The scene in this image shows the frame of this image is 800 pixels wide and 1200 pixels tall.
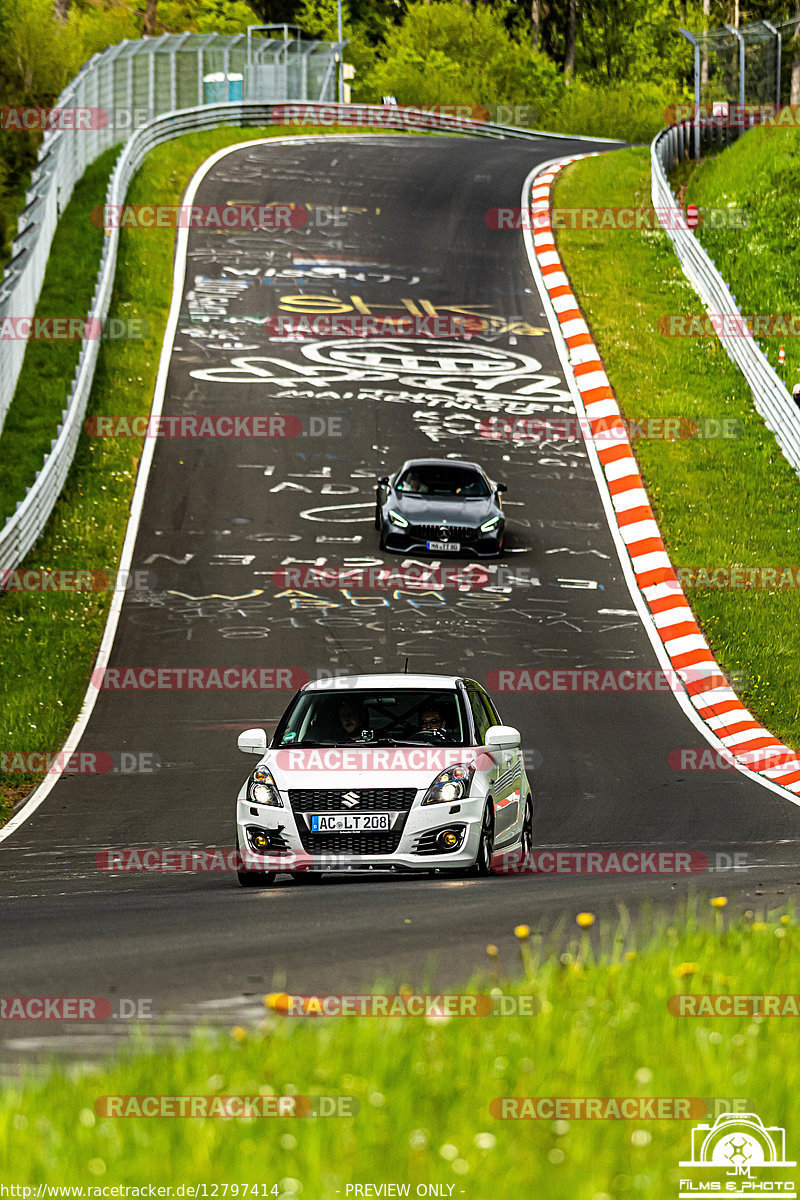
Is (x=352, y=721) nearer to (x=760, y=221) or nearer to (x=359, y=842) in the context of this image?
(x=359, y=842)

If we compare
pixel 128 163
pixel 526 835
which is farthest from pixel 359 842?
pixel 128 163

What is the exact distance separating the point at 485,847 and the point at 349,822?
3.28 feet

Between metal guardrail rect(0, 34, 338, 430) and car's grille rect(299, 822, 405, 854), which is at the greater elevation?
metal guardrail rect(0, 34, 338, 430)

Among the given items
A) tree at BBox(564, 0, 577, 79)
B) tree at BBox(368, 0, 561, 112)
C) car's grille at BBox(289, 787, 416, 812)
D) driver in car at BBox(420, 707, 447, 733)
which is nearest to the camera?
car's grille at BBox(289, 787, 416, 812)

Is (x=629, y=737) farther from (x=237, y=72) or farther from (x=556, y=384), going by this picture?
(x=237, y=72)

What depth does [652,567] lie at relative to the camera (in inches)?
901

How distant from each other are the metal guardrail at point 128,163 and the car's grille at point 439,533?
586 centimetres

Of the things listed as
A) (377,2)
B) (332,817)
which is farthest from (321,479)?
(377,2)

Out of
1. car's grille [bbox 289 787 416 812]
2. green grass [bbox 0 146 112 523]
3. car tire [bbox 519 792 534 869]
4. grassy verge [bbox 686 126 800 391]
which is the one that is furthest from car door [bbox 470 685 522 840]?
grassy verge [bbox 686 126 800 391]

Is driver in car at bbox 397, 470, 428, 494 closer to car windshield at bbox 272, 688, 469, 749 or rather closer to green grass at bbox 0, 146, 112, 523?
green grass at bbox 0, 146, 112, 523

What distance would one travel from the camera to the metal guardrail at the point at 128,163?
23.1 meters

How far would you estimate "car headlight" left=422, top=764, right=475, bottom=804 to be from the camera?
10.0 metres

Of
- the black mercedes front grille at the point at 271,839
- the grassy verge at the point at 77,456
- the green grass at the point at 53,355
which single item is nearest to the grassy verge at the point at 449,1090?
the black mercedes front grille at the point at 271,839

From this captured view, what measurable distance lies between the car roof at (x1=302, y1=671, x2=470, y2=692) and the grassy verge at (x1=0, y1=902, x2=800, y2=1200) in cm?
503
